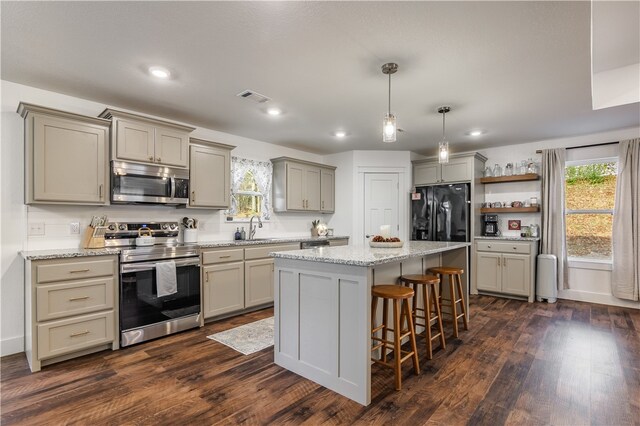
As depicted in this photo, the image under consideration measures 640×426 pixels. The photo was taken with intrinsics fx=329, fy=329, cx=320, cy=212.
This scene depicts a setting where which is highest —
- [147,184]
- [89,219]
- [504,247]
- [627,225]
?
[147,184]

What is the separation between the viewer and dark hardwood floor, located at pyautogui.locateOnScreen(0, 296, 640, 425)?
196 centimetres

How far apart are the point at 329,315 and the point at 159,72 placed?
2.34m

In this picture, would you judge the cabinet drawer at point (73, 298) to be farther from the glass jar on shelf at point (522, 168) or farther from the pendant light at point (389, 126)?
the glass jar on shelf at point (522, 168)

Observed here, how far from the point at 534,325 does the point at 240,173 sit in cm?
410

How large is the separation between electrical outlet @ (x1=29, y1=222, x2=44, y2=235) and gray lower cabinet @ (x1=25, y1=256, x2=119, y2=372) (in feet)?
1.27

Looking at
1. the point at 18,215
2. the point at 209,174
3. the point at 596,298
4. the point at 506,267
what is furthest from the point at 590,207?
the point at 18,215

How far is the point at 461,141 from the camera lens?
509 centimetres

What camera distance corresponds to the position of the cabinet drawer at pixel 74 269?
8.41 ft

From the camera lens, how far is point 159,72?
268cm

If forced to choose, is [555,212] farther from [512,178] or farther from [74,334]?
[74,334]

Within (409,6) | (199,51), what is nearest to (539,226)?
(409,6)

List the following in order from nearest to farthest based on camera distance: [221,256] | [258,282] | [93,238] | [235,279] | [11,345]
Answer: [11,345], [93,238], [221,256], [235,279], [258,282]

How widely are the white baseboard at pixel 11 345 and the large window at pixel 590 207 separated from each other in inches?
265

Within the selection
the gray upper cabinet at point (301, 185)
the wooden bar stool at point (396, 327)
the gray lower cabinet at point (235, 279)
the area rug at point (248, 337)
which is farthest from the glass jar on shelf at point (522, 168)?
the area rug at point (248, 337)
